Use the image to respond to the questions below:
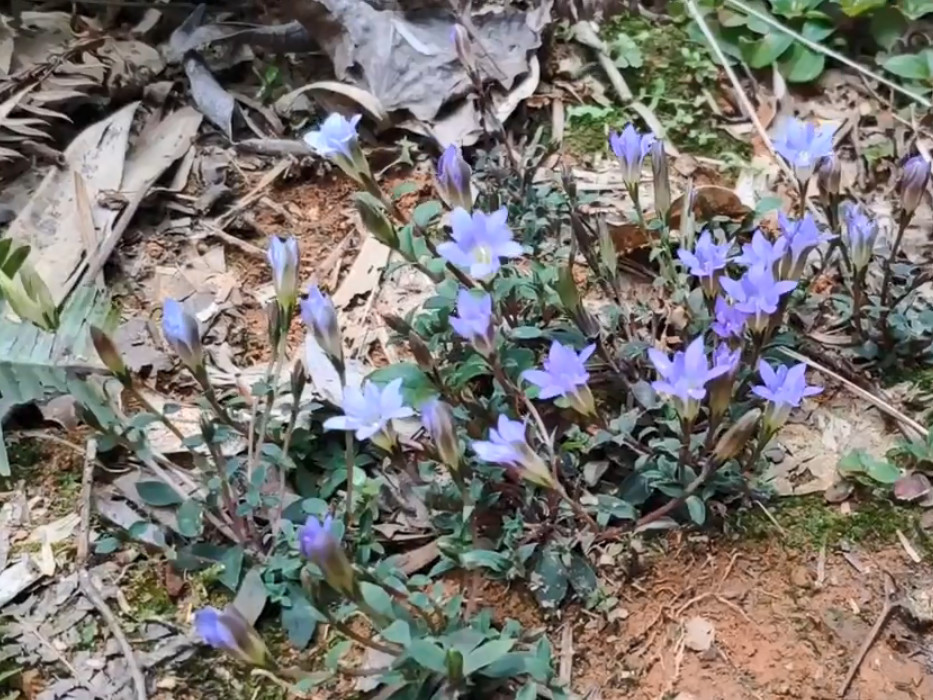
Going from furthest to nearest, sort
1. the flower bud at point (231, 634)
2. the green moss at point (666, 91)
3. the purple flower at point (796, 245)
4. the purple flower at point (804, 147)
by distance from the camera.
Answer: the green moss at point (666, 91) → the purple flower at point (804, 147) → the purple flower at point (796, 245) → the flower bud at point (231, 634)

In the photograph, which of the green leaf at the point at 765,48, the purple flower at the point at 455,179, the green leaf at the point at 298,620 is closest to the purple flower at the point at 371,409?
the green leaf at the point at 298,620

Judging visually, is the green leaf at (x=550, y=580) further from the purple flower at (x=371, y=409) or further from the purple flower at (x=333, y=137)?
the purple flower at (x=333, y=137)

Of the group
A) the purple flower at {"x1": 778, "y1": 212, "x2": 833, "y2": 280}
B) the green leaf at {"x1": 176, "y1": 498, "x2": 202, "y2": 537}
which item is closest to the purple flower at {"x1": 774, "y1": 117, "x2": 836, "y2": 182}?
the purple flower at {"x1": 778, "y1": 212, "x2": 833, "y2": 280}

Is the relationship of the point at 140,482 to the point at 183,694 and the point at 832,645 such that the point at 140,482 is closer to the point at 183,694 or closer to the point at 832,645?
the point at 183,694

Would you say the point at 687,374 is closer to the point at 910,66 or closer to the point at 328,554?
the point at 328,554

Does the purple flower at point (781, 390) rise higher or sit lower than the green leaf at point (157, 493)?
higher

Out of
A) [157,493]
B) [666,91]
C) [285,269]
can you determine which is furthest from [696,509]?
[666,91]
